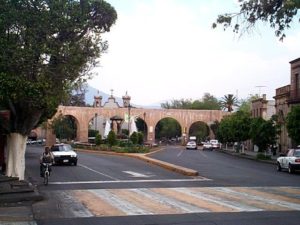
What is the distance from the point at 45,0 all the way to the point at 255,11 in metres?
8.30

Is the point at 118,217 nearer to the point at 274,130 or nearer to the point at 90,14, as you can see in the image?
the point at 90,14

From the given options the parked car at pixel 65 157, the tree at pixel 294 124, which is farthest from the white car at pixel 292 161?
the parked car at pixel 65 157

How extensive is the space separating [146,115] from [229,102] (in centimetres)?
2906

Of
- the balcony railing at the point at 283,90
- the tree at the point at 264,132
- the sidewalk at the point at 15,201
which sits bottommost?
the sidewalk at the point at 15,201

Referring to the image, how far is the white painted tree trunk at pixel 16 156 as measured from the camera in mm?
20156

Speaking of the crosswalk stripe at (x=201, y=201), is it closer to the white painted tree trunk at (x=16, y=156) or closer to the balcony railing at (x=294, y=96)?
the white painted tree trunk at (x=16, y=156)

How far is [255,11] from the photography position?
527 inches

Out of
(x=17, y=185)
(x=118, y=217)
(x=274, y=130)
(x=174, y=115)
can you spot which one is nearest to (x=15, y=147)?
(x=17, y=185)

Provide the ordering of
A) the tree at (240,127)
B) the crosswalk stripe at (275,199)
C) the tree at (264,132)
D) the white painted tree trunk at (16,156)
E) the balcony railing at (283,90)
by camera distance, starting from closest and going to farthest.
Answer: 1. the crosswalk stripe at (275,199)
2. the white painted tree trunk at (16,156)
3. the tree at (264,132)
4. the balcony railing at (283,90)
5. the tree at (240,127)

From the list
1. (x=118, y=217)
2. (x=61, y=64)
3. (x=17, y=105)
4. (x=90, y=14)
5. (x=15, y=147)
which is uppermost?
(x=90, y=14)

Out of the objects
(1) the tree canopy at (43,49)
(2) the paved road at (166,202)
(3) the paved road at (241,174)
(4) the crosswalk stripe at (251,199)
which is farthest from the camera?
(3) the paved road at (241,174)

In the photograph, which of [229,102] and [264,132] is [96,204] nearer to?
[264,132]

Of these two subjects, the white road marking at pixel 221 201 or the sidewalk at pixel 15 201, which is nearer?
the sidewalk at pixel 15 201

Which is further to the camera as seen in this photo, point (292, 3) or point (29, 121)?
point (29, 121)
